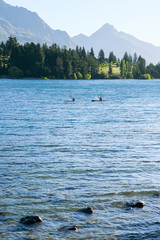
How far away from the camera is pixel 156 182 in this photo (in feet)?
54.5

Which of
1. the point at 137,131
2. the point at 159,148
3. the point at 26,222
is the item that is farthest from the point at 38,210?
the point at 137,131

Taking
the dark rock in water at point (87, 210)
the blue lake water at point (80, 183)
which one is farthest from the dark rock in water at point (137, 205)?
the dark rock in water at point (87, 210)

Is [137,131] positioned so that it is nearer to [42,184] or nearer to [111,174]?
[111,174]

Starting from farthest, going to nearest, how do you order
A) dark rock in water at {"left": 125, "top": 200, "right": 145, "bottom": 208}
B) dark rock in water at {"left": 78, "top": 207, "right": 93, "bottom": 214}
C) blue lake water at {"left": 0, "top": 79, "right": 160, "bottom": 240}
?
dark rock in water at {"left": 125, "top": 200, "right": 145, "bottom": 208} < dark rock in water at {"left": 78, "top": 207, "right": 93, "bottom": 214} < blue lake water at {"left": 0, "top": 79, "right": 160, "bottom": 240}

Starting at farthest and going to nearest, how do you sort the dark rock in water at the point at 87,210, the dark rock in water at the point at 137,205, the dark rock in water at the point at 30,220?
the dark rock in water at the point at 137,205 < the dark rock in water at the point at 87,210 < the dark rock in water at the point at 30,220

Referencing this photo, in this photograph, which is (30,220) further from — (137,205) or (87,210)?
(137,205)

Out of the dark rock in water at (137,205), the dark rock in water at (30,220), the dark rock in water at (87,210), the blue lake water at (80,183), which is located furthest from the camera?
the dark rock in water at (137,205)

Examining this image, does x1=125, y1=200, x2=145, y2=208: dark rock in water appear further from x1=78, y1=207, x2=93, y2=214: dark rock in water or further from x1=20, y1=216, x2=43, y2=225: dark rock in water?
x1=20, y1=216, x2=43, y2=225: dark rock in water

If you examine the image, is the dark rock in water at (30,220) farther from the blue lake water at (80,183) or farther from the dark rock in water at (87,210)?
the dark rock in water at (87,210)

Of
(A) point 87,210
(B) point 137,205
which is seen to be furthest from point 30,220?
(B) point 137,205

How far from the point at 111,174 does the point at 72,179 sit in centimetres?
246

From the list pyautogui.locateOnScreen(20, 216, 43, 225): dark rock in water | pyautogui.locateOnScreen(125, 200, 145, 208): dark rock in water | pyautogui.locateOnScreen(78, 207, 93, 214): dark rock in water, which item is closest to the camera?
pyautogui.locateOnScreen(20, 216, 43, 225): dark rock in water

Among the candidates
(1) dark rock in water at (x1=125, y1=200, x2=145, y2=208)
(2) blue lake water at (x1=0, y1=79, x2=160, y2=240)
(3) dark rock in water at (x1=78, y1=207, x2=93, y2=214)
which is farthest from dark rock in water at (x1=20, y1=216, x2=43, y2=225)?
(1) dark rock in water at (x1=125, y1=200, x2=145, y2=208)

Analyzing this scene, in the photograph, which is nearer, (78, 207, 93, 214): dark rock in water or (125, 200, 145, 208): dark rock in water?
(78, 207, 93, 214): dark rock in water
